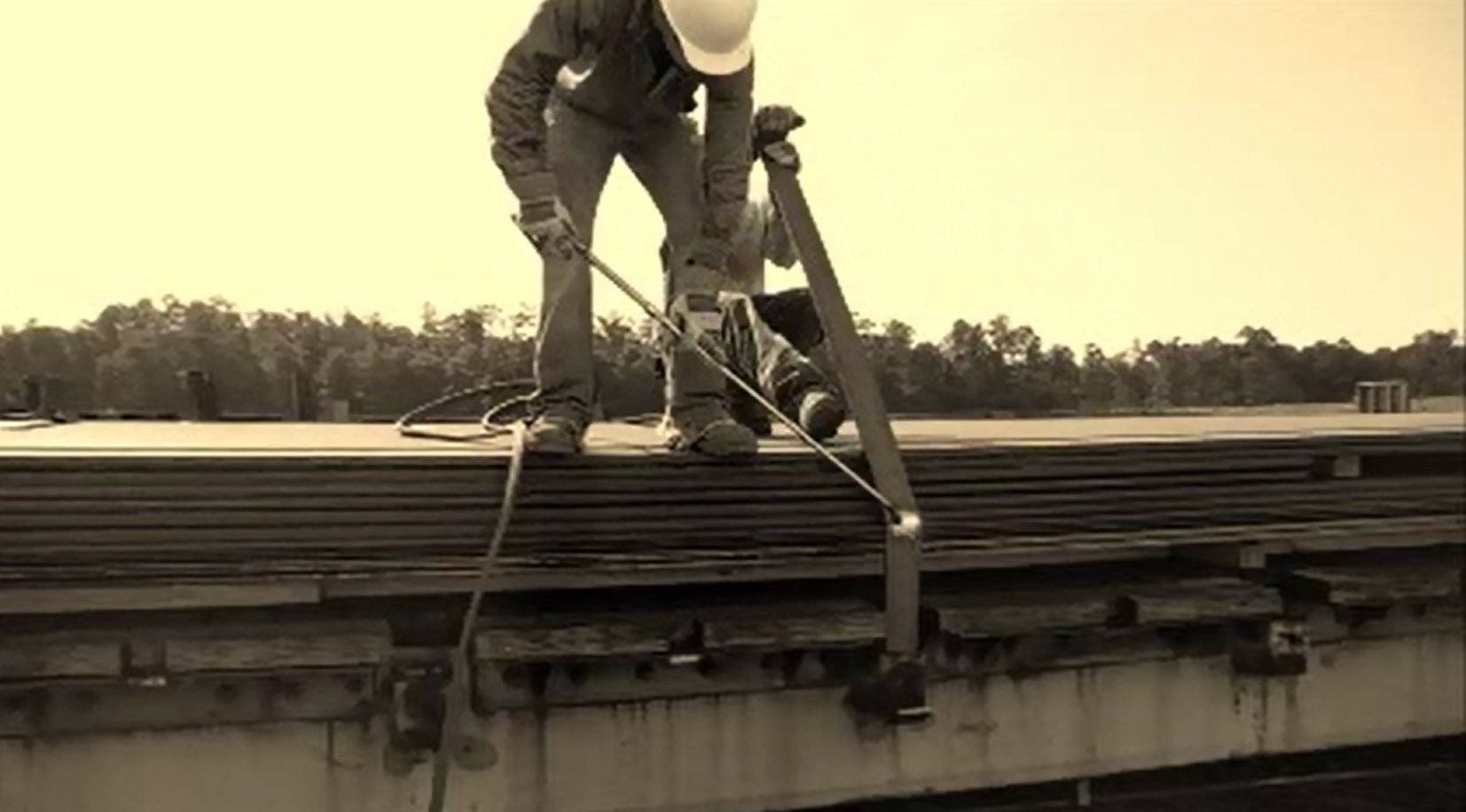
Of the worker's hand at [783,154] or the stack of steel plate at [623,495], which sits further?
the worker's hand at [783,154]

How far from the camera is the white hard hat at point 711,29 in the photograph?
10.5 ft

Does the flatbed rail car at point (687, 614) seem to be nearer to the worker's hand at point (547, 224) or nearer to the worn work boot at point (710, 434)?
the worn work boot at point (710, 434)

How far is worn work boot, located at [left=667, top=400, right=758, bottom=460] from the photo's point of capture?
11.1 feet

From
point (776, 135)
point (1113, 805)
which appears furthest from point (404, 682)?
point (1113, 805)

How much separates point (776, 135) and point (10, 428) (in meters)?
2.67

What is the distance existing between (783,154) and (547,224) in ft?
3.17

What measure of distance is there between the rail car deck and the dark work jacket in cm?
76

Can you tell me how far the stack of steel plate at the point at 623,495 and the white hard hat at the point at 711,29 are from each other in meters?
1.07

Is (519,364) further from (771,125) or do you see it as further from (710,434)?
(710,434)

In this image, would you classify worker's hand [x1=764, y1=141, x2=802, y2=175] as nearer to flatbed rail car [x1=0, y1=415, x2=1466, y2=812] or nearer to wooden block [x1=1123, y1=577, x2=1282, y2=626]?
flatbed rail car [x1=0, y1=415, x2=1466, y2=812]

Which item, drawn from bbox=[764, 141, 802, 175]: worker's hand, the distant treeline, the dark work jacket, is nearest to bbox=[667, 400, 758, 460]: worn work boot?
the dark work jacket

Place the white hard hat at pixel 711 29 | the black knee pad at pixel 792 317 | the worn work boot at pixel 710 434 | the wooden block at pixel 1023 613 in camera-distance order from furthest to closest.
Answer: the black knee pad at pixel 792 317 → the wooden block at pixel 1023 613 → the worn work boot at pixel 710 434 → the white hard hat at pixel 711 29

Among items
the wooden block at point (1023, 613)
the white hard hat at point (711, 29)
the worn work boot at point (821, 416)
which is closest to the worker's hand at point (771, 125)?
the white hard hat at point (711, 29)

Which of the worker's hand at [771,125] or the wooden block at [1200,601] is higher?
the worker's hand at [771,125]
